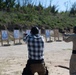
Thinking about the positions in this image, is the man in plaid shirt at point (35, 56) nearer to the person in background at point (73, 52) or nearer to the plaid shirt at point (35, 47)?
the plaid shirt at point (35, 47)

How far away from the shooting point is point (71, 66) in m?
8.38

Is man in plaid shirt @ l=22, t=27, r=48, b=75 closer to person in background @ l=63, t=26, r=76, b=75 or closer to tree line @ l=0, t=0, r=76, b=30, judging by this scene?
person in background @ l=63, t=26, r=76, b=75

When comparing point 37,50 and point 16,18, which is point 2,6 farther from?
point 37,50

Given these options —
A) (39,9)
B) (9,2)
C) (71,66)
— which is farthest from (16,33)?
(39,9)

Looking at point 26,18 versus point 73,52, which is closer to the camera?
point 73,52

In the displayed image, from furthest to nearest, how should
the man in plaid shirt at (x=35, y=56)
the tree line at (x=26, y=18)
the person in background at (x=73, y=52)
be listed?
1. the tree line at (x=26, y=18)
2. the person in background at (x=73, y=52)
3. the man in plaid shirt at (x=35, y=56)

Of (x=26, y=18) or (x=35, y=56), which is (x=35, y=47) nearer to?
(x=35, y=56)

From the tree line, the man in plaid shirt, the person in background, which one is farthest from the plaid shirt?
the tree line

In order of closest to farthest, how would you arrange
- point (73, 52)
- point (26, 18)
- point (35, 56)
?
point (35, 56), point (73, 52), point (26, 18)

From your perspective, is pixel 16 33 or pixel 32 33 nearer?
pixel 32 33

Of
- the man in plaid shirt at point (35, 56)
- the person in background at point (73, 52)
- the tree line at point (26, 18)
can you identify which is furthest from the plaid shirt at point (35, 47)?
the tree line at point (26, 18)

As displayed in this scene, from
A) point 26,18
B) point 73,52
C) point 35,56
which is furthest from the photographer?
point 26,18

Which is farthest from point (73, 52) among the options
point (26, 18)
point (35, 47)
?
point (26, 18)

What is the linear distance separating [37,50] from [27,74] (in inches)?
24.3
